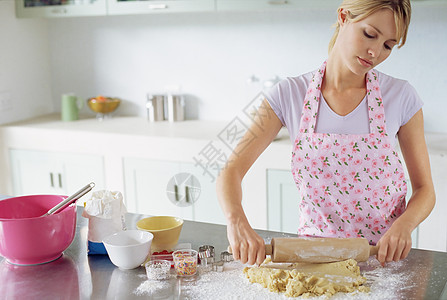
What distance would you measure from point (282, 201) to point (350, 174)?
45.5 inches

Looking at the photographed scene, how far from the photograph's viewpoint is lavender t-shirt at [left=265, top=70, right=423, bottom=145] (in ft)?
4.95

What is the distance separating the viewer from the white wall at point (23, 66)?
336 centimetres

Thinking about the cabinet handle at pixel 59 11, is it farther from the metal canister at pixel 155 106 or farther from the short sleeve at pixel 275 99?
the short sleeve at pixel 275 99

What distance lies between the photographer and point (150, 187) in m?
3.02

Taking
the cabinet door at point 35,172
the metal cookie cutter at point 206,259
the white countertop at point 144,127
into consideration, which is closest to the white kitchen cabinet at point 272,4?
the white countertop at point 144,127

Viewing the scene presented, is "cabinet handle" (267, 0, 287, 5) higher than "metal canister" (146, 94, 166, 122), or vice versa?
"cabinet handle" (267, 0, 287, 5)

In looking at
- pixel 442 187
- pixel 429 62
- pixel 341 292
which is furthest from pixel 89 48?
pixel 341 292

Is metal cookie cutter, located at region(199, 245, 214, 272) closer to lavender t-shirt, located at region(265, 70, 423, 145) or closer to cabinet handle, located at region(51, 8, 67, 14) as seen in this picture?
lavender t-shirt, located at region(265, 70, 423, 145)

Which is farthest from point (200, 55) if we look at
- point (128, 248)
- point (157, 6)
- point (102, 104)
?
point (128, 248)

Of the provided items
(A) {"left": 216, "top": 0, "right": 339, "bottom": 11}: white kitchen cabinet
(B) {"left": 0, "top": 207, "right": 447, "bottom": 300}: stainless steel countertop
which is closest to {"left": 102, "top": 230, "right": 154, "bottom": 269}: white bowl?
(B) {"left": 0, "top": 207, "right": 447, "bottom": 300}: stainless steel countertop

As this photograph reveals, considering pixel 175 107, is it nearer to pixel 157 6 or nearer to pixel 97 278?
pixel 157 6

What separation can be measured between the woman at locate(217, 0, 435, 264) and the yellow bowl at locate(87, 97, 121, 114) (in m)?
2.08

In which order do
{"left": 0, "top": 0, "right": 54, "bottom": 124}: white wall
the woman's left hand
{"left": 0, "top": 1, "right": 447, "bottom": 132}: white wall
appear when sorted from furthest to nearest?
1. {"left": 0, "top": 0, "right": 54, "bottom": 124}: white wall
2. {"left": 0, "top": 1, "right": 447, "bottom": 132}: white wall
3. the woman's left hand

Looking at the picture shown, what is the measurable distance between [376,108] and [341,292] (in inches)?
22.0
